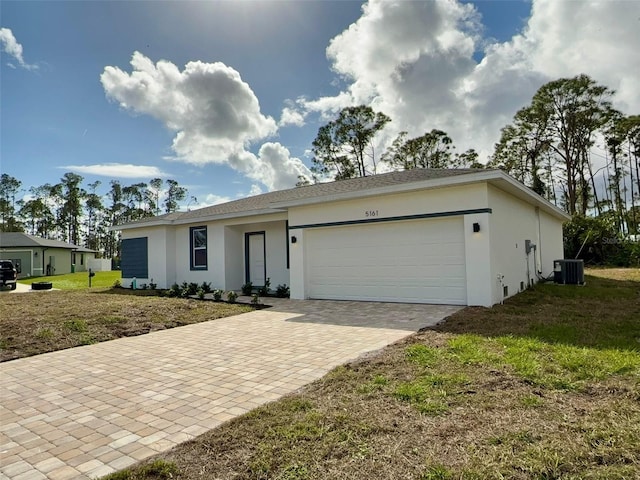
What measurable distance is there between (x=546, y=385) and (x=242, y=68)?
1348 centimetres

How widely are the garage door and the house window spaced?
5.39m

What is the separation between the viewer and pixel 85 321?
7773 millimetres

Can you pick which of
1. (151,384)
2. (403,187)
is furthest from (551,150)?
(151,384)

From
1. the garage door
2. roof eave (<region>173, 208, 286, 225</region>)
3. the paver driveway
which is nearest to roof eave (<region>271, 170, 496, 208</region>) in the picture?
the garage door

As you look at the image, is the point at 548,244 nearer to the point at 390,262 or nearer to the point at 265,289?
the point at 390,262

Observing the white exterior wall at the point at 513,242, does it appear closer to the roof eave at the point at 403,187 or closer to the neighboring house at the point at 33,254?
the roof eave at the point at 403,187

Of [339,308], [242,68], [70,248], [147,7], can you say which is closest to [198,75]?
[242,68]

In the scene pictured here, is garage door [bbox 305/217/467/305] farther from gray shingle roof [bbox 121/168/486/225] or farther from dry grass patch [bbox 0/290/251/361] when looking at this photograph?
dry grass patch [bbox 0/290/251/361]

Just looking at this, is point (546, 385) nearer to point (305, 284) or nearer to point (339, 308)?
point (339, 308)

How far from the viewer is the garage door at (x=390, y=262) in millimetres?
9094

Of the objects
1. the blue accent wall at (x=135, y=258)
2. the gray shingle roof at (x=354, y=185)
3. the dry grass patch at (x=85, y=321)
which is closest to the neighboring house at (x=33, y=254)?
the blue accent wall at (x=135, y=258)

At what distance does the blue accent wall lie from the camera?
16.7 m

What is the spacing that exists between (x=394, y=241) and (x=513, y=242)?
3351 millimetres

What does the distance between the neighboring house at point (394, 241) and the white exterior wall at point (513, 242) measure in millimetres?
27
